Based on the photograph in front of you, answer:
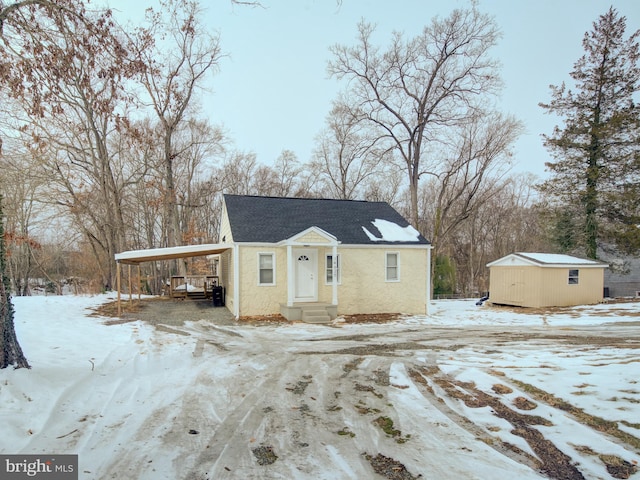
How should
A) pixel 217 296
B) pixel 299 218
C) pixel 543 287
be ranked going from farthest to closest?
pixel 543 287 < pixel 217 296 < pixel 299 218

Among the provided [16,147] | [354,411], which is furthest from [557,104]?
[16,147]

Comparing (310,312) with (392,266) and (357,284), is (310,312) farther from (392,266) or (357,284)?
(392,266)

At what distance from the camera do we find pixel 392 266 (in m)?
14.6

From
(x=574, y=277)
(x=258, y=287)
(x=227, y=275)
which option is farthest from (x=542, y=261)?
(x=227, y=275)

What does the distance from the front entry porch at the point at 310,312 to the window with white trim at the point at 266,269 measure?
1071 millimetres

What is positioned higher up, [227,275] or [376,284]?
[227,275]

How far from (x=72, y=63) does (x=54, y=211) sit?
855 inches

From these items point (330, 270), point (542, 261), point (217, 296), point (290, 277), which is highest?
point (542, 261)

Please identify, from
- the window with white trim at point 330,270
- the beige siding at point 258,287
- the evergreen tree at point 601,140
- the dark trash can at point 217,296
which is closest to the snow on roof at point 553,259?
the evergreen tree at point 601,140

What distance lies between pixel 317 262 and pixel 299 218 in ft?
7.41

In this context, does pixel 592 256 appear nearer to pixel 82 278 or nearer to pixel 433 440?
pixel 433 440

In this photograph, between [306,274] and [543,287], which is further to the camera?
[543,287]

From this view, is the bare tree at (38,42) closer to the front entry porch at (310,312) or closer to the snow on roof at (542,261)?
the front entry porch at (310,312)

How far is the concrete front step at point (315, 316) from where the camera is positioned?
1224cm
